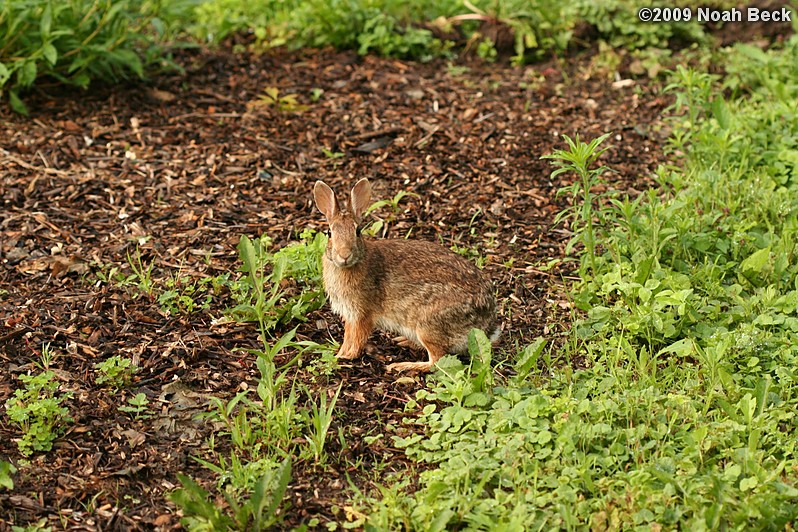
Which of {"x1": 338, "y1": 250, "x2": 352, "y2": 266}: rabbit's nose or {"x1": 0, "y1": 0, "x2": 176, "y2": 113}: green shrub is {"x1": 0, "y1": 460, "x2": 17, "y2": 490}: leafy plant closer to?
{"x1": 338, "y1": 250, "x2": 352, "y2": 266}: rabbit's nose

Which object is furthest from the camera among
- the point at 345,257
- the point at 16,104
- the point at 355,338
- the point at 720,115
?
the point at 16,104

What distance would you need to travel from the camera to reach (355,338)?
5.61 metres

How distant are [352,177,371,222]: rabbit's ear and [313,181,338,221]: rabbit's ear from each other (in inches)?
5.1

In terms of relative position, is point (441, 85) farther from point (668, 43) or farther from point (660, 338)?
point (660, 338)

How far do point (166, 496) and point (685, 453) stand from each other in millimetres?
2355

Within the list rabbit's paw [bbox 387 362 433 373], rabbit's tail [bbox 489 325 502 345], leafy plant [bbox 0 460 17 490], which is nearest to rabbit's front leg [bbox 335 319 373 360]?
rabbit's paw [bbox 387 362 433 373]

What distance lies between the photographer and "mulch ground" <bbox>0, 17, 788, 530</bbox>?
15.8 ft

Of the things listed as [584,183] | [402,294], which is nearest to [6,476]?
[402,294]

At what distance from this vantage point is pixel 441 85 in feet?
29.4

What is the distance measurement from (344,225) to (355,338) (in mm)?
646

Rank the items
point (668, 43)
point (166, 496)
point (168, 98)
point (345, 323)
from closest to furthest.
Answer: point (166, 496) < point (345, 323) < point (168, 98) < point (668, 43)

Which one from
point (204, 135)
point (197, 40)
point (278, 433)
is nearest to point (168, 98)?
point (204, 135)

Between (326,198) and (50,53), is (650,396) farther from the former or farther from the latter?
(50,53)

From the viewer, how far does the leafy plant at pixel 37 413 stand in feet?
15.6
